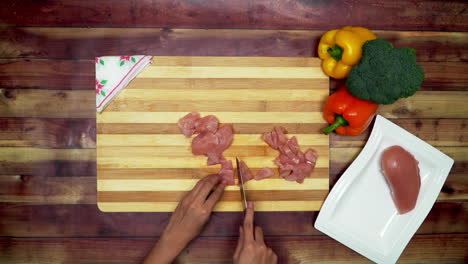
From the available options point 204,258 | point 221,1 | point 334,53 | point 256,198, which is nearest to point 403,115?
point 334,53

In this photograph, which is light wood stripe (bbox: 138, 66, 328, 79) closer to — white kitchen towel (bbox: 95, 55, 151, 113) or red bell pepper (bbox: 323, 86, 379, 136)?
white kitchen towel (bbox: 95, 55, 151, 113)

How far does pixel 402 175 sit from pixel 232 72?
99 centimetres

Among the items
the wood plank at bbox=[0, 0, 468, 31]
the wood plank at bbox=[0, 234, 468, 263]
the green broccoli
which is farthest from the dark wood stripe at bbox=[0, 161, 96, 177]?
the green broccoli

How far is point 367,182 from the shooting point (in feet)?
5.64

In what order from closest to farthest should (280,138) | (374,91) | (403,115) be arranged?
(374,91)
(280,138)
(403,115)

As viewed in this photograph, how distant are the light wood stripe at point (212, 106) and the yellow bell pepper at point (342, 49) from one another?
0.63 ft

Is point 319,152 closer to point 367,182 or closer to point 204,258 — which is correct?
point 367,182

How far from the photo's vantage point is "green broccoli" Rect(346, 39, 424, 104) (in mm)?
1447

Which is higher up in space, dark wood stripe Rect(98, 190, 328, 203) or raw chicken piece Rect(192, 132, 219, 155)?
raw chicken piece Rect(192, 132, 219, 155)

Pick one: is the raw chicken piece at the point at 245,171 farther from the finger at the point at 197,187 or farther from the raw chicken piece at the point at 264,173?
the finger at the point at 197,187

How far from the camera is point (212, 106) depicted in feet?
5.52

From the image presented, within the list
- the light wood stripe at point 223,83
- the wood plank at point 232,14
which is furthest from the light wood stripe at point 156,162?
the wood plank at point 232,14

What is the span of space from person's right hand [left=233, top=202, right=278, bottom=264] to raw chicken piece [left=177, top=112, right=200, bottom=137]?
1.54 feet

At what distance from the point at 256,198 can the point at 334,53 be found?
0.82 meters
